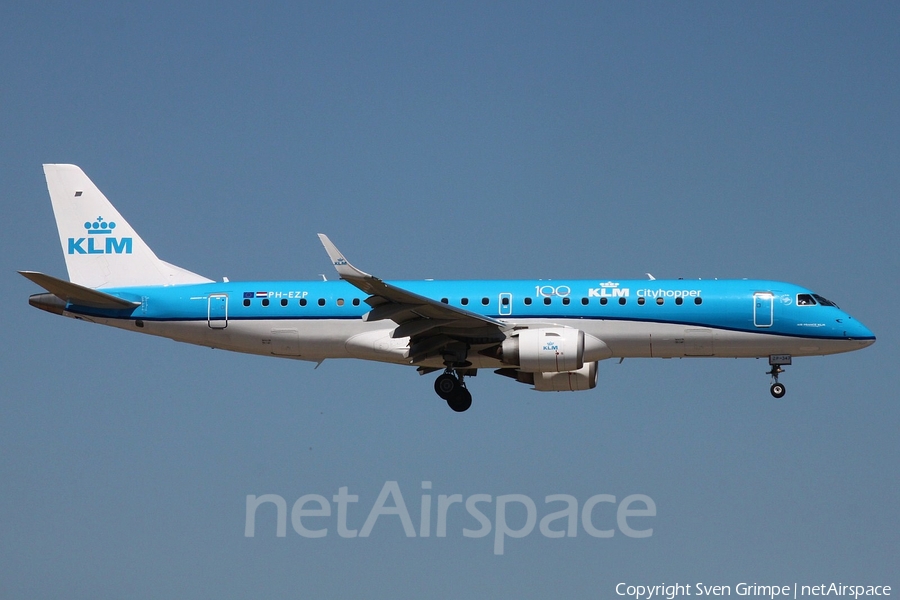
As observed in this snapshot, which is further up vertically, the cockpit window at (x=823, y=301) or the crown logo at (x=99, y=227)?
the crown logo at (x=99, y=227)

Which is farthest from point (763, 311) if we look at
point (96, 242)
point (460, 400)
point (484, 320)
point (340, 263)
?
point (96, 242)

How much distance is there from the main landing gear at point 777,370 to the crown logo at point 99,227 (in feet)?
79.9

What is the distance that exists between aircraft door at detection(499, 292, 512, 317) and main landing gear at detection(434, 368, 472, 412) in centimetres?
286

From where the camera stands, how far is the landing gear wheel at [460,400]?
141ft

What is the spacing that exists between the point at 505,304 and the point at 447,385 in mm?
3446

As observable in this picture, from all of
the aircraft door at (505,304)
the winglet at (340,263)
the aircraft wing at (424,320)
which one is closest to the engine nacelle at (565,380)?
the aircraft door at (505,304)

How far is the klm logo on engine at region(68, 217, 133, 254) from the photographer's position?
47.0 metres

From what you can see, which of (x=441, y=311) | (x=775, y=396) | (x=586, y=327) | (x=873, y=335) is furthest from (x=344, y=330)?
(x=873, y=335)

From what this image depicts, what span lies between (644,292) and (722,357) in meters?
3.45

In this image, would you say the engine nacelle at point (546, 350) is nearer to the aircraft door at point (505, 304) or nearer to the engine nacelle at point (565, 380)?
the aircraft door at point (505, 304)

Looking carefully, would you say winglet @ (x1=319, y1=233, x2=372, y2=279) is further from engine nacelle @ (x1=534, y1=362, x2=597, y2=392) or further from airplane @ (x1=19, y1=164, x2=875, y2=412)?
engine nacelle @ (x1=534, y1=362, x2=597, y2=392)

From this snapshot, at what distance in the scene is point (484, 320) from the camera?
40500 mm

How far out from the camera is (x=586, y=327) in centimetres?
4150

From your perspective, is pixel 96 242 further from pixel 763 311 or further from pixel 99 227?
pixel 763 311
